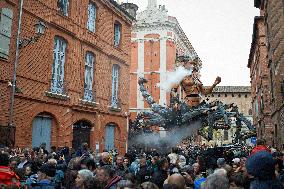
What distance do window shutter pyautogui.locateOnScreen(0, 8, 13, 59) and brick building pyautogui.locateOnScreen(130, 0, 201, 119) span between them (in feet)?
73.4

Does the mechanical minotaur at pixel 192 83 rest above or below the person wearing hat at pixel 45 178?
above

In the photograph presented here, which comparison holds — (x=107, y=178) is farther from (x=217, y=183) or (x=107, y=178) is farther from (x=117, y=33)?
(x=117, y=33)

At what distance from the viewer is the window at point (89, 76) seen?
19.9 meters

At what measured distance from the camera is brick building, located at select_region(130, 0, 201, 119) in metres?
35.8

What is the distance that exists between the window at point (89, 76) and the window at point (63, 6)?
2.91 meters

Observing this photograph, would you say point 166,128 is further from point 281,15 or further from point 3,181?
point 3,181

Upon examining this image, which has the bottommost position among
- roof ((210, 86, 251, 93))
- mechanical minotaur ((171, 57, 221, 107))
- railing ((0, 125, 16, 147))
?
railing ((0, 125, 16, 147))

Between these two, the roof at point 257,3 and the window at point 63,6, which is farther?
the roof at point 257,3

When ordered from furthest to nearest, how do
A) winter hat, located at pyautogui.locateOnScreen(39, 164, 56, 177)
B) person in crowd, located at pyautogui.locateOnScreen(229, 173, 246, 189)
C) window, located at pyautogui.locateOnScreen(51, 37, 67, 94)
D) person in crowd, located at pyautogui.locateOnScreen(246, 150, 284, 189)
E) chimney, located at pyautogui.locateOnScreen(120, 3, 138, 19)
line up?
chimney, located at pyautogui.locateOnScreen(120, 3, 138, 19) < window, located at pyautogui.locateOnScreen(51, 37, 67, 94) < winter hat, located at pyautogui.locateOnScreen(39, 164, 56, 177) < person in crowd, located at pyautogui.locateOnScreen(229, 173, 246, 189) < person in crowd, located at pyautogui.locateOnScreen(246, 150, 284, 189)

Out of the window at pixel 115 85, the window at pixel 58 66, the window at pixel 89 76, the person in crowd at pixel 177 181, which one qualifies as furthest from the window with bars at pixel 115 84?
the person in crowd at pixel 177 181

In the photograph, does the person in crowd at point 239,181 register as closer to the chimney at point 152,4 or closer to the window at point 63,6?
the window at point 63,6

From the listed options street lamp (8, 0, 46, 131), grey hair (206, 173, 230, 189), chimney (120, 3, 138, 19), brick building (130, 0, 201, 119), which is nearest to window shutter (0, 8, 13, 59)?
street lamp (8, 0, 46, 131)

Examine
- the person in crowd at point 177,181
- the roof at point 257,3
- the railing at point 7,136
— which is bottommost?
the person in crowd at point 177,181

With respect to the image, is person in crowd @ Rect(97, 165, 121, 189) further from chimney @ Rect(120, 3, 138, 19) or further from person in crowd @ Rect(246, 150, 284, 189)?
chimney @ Rect(120, 3, 138, 19)
